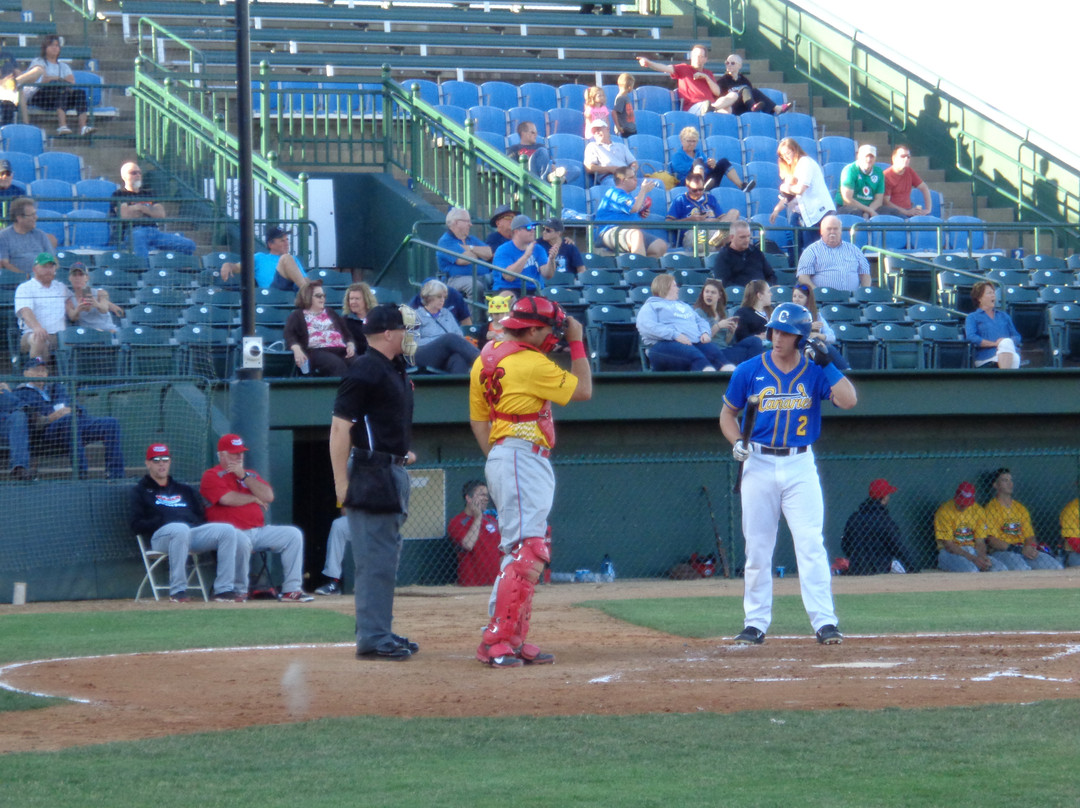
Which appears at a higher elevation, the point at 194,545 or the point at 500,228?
the point at 500,228

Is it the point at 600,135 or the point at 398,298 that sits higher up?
the point at 600,135

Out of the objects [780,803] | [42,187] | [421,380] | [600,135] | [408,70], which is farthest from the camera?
[408,70]

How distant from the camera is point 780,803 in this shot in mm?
4500

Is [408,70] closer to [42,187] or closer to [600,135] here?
[600,135]

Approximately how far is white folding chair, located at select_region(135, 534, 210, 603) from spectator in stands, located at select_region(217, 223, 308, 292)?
3.26 metres

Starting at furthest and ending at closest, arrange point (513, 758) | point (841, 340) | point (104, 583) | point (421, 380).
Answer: point (841, 340) < point (421, 380) < point (104, 583) < point (513, 758)

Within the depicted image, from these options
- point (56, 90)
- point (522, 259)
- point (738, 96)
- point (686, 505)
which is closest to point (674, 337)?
point (522, 259)

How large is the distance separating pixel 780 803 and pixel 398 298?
435 inches

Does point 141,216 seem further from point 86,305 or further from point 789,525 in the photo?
point 789,525

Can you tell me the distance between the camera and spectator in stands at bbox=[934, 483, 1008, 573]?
15102 mm

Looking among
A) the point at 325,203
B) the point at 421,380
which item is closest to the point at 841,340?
the point at 421,380


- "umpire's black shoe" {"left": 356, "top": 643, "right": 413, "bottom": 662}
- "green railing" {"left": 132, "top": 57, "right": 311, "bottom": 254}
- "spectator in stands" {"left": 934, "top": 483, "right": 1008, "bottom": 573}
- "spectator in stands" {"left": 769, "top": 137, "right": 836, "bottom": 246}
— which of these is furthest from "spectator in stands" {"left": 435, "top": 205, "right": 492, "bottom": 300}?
"umpire's black shoe" {"left": 356, "top": 643, "right": 413, "bottom": 662}

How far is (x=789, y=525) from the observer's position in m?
7.95

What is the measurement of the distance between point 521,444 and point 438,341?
6511mm
